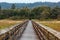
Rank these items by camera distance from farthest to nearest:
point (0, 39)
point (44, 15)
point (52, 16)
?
point (44, 15) < point (52, 16) < point (0, 39)

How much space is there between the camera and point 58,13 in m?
168

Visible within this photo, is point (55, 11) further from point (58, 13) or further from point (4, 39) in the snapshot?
point (4, 39)

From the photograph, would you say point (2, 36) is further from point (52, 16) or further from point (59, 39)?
point (52, 16)

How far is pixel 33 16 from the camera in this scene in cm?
19800

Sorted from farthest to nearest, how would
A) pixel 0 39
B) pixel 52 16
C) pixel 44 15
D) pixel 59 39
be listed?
1. pixel 44 15
2. pixel 52 16
3. pixel 0 39
4. pixel 59 39

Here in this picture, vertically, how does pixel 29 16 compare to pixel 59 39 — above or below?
below

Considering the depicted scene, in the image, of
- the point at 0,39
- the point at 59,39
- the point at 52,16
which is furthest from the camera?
the point at 52,16

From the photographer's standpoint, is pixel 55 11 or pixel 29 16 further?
pixel 29 16

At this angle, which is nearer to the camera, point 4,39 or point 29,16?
point 4,39

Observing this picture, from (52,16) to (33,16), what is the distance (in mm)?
37569

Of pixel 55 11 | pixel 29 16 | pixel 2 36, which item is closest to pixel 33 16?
pixel 29 16

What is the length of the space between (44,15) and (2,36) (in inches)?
7109

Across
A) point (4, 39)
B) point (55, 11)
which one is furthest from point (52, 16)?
point (4, 39)

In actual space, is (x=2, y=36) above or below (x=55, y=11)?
above
